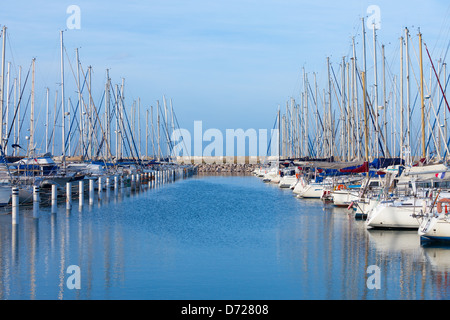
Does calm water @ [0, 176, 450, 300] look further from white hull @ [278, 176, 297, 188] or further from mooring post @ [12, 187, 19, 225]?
white hull @ [278, 176, 297, 188]

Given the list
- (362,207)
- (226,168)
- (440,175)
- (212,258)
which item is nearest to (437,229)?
(440,175)

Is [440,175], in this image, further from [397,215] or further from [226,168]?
[226,168]

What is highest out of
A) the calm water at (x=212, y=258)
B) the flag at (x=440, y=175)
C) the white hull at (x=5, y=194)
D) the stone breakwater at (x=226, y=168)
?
the flag at (x=440, y=175)

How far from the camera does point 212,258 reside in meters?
23.2

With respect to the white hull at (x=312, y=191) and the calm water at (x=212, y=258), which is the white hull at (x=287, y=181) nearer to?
the white hull at (x=312, y=191)

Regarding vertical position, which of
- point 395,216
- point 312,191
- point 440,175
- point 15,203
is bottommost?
point 312,191

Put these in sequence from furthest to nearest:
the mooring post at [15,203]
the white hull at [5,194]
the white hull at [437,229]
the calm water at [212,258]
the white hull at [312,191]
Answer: the white hull at [312,191]
the white hull at [5,194]
the mooring post at [15,203]
the white hull at [437,229]
the calm water at [212,258]

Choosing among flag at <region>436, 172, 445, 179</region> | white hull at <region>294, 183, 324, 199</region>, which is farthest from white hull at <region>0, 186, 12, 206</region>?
flag at <region>436, 172, 445, 179</region>

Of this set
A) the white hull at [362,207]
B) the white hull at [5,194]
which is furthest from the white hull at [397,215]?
the white hull at [5,194]

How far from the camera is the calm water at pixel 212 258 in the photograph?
1777cm

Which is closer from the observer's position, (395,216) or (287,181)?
(395,216)

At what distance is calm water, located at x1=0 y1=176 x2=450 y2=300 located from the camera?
58.3 ft

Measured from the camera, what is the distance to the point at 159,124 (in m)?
108

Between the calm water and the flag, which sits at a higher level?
the flag
